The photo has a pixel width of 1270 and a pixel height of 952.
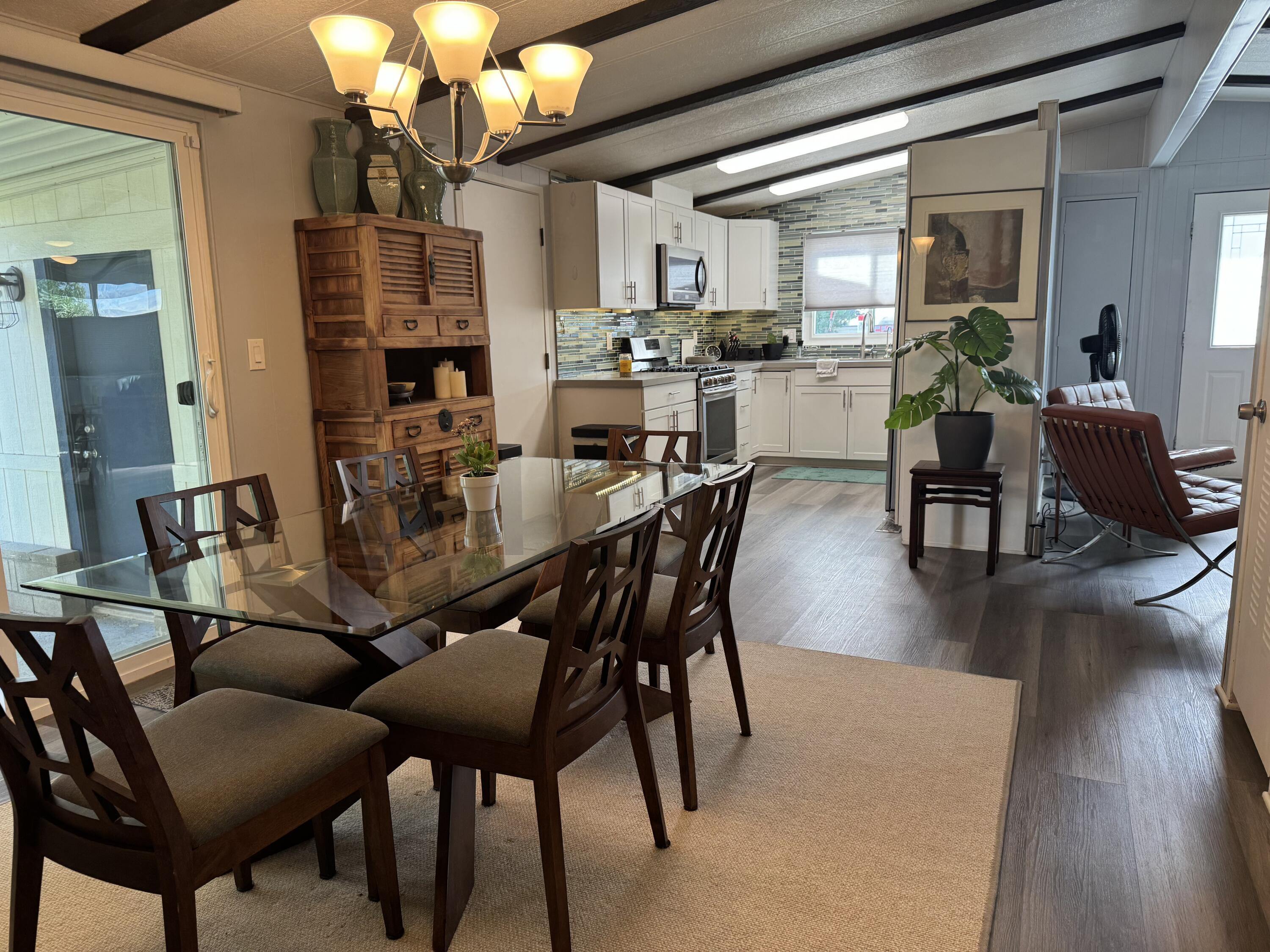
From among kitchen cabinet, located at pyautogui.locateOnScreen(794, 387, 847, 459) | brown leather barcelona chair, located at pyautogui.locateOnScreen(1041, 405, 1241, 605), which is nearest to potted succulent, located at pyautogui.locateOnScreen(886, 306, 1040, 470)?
brown leather barcelona chair, located at pyautogui.locateOnScreen(1041, 405, 1241, 605)

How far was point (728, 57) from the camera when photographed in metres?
4.08

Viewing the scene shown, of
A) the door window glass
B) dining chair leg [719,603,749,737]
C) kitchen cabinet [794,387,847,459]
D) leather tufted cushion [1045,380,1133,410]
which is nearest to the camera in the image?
dining chair leg [719,603,749,737]

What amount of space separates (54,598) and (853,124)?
5157mm

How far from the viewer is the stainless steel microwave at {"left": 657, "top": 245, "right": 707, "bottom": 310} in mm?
6387

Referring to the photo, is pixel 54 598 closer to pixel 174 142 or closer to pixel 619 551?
pixel 174 142

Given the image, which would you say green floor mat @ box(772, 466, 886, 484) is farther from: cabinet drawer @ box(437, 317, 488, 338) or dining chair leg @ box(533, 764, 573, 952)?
dining chair leg @ box(533, 764, 573, 952)

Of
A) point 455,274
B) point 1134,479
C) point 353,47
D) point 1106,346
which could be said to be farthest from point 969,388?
point 353,47

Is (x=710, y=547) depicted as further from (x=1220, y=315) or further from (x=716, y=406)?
(x=1220, y=315)

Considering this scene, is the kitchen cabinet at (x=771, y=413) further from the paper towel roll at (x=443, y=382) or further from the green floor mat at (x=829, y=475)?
the paper towel roll at (x=443, y=382)

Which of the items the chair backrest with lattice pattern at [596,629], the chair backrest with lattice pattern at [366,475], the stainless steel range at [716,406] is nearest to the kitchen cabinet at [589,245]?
the stainless steel range at [716,406]

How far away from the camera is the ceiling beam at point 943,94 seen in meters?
4.81

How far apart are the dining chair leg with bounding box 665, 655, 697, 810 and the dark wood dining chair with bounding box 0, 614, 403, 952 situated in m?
0.77

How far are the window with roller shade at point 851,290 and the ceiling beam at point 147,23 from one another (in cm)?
597

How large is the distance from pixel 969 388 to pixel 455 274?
270 cm
